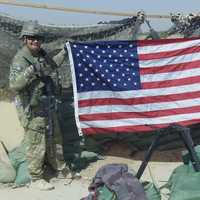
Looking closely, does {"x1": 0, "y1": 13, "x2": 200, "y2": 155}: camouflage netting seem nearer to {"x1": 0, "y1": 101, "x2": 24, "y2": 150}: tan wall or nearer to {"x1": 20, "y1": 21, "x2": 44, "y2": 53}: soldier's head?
{"x1": 0, "y1": 101, "x2": 24, "y2": 150}: tan wall

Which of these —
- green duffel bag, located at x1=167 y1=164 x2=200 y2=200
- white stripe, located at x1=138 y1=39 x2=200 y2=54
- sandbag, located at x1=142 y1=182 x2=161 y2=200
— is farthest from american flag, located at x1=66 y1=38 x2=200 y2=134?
green duffel bag, located at x1=167 y1=164 x2=200 y2=200

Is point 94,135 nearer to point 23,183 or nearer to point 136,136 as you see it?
point 136,136

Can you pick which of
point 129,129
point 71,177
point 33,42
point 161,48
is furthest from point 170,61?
point 71,177

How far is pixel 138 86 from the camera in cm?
763

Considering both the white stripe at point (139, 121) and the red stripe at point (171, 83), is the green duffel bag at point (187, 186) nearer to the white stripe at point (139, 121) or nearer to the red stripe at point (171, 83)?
the white stripe at point (139, 121)

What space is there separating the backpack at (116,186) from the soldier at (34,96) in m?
1.67

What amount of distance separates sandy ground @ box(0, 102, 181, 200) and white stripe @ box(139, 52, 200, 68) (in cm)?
132

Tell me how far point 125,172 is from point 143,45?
2.45 m

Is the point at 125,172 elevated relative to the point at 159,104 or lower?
lower

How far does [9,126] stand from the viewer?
28.2 ft

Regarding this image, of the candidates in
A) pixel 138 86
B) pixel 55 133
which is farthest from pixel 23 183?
pixel 138 86

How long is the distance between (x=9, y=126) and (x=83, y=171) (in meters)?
1.41

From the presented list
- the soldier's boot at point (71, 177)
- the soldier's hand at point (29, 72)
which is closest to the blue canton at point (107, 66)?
the soldier's hand at point (29, 72)

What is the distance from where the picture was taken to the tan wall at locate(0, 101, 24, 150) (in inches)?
336
